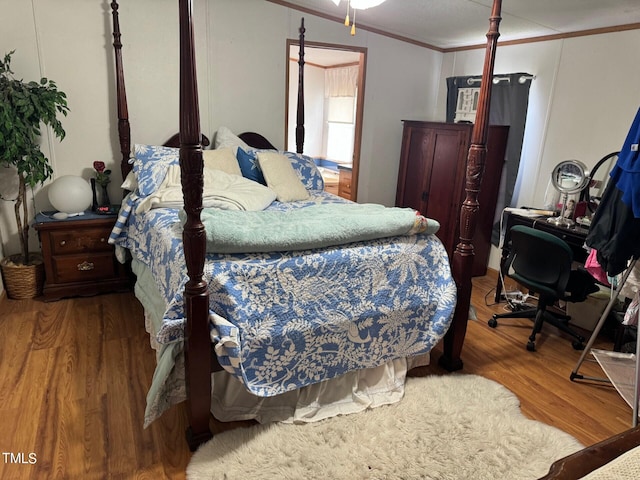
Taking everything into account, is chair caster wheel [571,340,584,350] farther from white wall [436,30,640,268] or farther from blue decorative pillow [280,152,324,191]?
blue decorative pillow [280,152,324,191]

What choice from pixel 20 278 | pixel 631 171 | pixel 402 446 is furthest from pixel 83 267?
pixel 631 171

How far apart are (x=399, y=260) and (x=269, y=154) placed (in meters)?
1.72

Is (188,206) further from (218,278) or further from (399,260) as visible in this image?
(399,260)

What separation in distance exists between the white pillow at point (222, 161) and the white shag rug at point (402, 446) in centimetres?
190

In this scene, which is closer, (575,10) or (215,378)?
(215,378)

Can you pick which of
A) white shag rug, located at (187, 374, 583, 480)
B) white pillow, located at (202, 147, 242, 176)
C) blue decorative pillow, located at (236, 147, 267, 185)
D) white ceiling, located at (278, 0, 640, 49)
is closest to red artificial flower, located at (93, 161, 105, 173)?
white pillow, located at (202, 147, 242, 176)

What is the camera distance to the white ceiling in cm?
A: 277

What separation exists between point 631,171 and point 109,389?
2660mm

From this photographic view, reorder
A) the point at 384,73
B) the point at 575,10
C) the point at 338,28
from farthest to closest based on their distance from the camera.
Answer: the point at 384,73 < the point at 338,28 < the point at 575,10

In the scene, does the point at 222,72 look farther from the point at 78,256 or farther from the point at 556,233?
the point at 556,233

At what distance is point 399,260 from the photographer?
2076 mm

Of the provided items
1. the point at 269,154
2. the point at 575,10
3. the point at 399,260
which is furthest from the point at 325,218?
the point at 575,10

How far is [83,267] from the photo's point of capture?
3.13m

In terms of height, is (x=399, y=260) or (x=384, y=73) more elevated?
(x=384, y=73)
